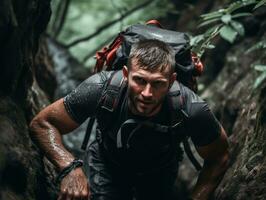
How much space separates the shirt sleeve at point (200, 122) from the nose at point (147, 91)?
1.82 ft

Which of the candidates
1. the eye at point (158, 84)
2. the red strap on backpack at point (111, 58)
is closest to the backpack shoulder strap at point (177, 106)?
the eye at point (158, 84)

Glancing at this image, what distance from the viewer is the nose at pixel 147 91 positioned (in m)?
5.07

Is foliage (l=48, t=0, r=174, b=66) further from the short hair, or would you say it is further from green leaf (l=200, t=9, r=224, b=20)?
the short hair

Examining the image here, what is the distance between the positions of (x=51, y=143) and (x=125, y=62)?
1.34 m

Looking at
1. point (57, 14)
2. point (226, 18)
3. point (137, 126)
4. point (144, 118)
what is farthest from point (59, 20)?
point (137, 126)

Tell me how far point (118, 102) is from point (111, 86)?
200 mm

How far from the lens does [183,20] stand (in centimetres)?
1247

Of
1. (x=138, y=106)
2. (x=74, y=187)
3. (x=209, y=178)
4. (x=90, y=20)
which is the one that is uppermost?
(x=90, y=20)

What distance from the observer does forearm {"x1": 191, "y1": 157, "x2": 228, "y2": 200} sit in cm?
593

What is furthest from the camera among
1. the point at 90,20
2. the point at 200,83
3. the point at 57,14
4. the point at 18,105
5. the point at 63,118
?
the point at 90,20

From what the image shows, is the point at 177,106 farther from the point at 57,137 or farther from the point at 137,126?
the point at 57,137

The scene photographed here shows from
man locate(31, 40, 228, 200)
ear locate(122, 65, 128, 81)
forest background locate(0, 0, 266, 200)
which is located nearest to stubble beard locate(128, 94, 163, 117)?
man locate(31, 40, 228, 200)

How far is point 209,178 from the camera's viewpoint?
599cm

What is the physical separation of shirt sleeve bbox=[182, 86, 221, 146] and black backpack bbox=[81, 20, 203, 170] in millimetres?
108
